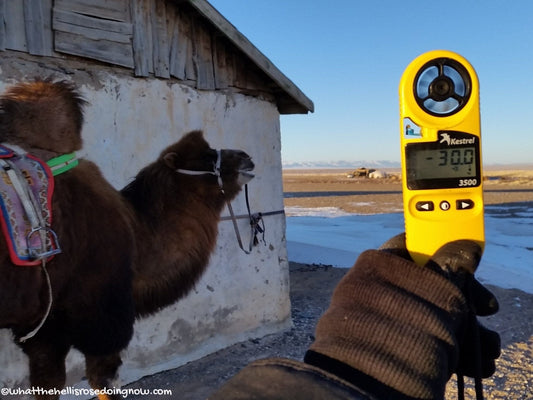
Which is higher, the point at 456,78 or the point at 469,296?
the point at 456,78

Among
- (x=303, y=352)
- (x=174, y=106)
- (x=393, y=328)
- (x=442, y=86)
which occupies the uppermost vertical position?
(x=174, y=106)

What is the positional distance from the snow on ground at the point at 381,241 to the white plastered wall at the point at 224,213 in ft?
11.7

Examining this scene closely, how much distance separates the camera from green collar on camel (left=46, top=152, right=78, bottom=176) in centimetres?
278

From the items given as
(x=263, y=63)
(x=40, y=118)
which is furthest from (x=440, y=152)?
(x=263, y=63)

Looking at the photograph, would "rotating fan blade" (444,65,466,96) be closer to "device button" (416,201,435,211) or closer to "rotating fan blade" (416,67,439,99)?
"rotating fan blade" (416,67,439,99)

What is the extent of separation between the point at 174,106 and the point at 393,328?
3.85 meters

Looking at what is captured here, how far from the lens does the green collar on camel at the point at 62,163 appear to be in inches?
109

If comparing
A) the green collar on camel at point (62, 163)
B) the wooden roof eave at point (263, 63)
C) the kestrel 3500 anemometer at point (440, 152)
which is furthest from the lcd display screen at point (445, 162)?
the wooden roof eave at point (263, 63)

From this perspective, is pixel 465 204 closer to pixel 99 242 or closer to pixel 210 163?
pixel 99 242

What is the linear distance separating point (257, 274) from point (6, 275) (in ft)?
10.3

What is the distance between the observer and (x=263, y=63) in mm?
4938

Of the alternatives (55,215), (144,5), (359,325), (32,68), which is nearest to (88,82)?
(32,68)

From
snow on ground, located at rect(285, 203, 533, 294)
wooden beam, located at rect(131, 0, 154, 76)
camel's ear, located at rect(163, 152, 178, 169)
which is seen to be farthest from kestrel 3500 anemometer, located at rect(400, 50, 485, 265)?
snow on ground, located at rect(285, 203, 533, 294)

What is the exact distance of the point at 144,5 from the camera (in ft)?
13.6
